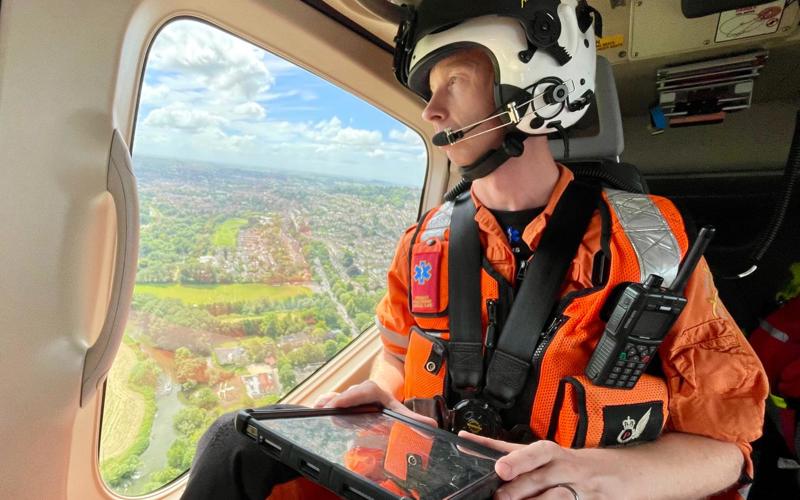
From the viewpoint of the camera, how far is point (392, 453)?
0.93 m

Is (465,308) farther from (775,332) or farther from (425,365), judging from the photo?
(775,332)


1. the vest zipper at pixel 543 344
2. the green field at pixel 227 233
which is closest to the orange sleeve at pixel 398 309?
the vest zipper at pixel 543 344

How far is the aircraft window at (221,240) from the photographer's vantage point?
1723 millimetres

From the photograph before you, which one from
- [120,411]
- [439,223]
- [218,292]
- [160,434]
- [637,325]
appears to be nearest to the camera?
[637,325]

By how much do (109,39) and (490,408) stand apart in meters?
1.47

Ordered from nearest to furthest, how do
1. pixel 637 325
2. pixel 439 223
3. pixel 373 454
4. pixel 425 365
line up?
pixel 373 454
pixel 637 325
pixel 425 365
pixel 439 223

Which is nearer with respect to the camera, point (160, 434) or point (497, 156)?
point (497, 156)

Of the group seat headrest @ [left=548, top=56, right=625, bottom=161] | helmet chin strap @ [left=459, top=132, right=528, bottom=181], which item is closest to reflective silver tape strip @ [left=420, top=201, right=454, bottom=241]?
helmet chin strap @ [left=459, top=132, right=528, bottom=181]

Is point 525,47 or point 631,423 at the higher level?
point 525,47

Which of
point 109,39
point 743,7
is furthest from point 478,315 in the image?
point 743,7

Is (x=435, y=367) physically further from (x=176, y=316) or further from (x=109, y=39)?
(x=109, y=39)

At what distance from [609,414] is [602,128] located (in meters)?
1.01

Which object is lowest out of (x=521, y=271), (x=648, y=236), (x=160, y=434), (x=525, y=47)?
(x=160, y=434)

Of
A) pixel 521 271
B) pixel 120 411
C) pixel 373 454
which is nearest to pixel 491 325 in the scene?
pixel 521 271
